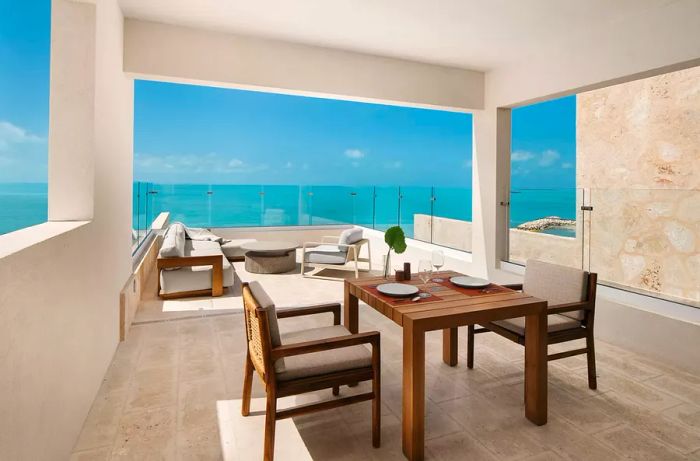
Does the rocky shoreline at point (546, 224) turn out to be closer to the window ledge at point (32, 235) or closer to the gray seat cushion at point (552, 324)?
the gray seat cushion at point (552, 324)

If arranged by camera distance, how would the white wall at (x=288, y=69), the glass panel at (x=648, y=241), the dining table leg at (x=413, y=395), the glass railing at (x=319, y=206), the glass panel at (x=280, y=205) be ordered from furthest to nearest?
the glass panel at (x=280, y=205) → the glass railing at (x=319, y=206) → the white wall at (x=288, y=69) → the glass panel at (x=648, y=241) → the dining table leg at (x=413, y=395)

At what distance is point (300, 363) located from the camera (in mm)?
1888

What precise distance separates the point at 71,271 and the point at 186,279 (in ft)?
9.21

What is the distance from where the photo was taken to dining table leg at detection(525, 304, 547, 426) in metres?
2.14

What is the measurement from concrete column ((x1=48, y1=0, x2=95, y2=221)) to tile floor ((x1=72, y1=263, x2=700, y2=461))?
1167 millimetres

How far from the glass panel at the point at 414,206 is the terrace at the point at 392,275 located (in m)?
0.80

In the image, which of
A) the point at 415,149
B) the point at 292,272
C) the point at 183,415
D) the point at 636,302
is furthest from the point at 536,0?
the point at 415,149

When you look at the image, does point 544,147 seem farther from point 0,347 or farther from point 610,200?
point 0,347

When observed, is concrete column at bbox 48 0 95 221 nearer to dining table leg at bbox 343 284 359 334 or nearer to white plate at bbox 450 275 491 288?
dining table leg at bbox 343 284 359 334

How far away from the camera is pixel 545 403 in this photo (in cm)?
215

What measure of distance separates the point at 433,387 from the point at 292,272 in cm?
410

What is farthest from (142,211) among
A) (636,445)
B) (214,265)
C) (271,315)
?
(636,445)

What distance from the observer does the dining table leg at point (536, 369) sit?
7.04ft

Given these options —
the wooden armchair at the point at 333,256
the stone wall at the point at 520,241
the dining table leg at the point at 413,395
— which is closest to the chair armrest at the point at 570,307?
the dining table leg at the point at 413,395
